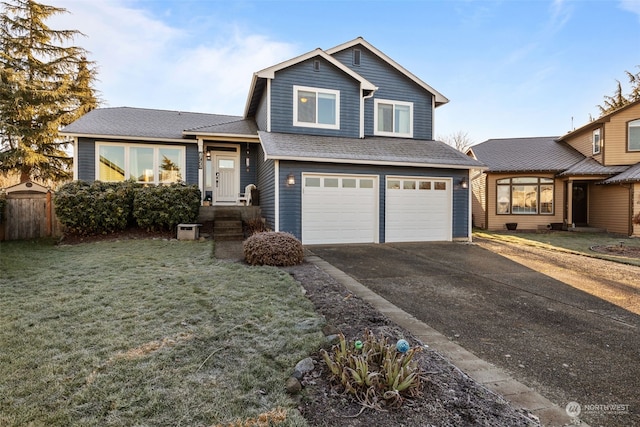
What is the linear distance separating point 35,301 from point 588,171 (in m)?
19.6

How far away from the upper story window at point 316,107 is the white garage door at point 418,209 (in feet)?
10.3

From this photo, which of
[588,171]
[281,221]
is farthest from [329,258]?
[588,171]

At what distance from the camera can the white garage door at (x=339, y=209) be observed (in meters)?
10.1

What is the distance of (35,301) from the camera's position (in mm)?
4250

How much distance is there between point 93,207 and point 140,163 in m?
3.35

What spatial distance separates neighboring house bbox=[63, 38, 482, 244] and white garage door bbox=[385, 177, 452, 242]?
4cm

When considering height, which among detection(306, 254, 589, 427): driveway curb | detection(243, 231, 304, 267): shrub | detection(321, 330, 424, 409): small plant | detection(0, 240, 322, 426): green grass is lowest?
detection(306, 254, 589, 427): driveway curb

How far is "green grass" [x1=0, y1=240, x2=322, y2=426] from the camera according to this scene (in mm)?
2078

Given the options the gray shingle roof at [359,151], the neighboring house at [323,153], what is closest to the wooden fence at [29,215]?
the neighboring house at [323,153]

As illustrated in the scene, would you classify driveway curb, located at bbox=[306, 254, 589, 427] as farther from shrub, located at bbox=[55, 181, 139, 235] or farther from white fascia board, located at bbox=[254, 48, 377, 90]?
shrub, located at bbox=[55, 181, 139, 235]

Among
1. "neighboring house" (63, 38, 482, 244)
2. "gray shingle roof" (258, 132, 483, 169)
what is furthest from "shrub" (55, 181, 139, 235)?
"gray shingle roof" (258, 132, 483, 169)

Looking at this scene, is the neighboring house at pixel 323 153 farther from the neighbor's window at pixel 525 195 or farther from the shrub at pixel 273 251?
the neighbor's window at pixel 525 195

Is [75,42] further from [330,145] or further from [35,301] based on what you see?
[35,301]

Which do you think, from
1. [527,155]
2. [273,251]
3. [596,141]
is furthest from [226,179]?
[596,141]
